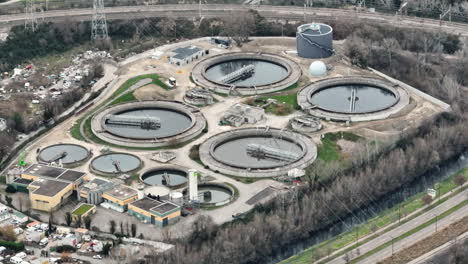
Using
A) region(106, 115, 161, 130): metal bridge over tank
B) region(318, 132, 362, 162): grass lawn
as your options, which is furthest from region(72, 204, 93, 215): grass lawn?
region(318, 132, 362, 162): grass lawn

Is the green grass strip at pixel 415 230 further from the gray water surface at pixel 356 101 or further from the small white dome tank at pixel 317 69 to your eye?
the small white dome tank at pixel 317 69

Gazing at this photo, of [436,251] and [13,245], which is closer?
[13,245]

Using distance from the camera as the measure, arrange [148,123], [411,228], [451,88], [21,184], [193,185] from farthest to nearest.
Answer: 1. [451,88]
2. [148,123]
3. [21,184]
4. [193,185]
5. [411,228]

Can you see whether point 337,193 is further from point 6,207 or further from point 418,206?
point 6,207

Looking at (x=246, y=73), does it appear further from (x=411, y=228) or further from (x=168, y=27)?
(x=411, y=228)

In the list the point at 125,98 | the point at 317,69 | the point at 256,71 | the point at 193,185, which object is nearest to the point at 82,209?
the point at 193,185

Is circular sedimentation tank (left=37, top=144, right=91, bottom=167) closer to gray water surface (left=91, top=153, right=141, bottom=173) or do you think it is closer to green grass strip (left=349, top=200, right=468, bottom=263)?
gray water surface (left=91, top=153, right=141, bottom=173)
